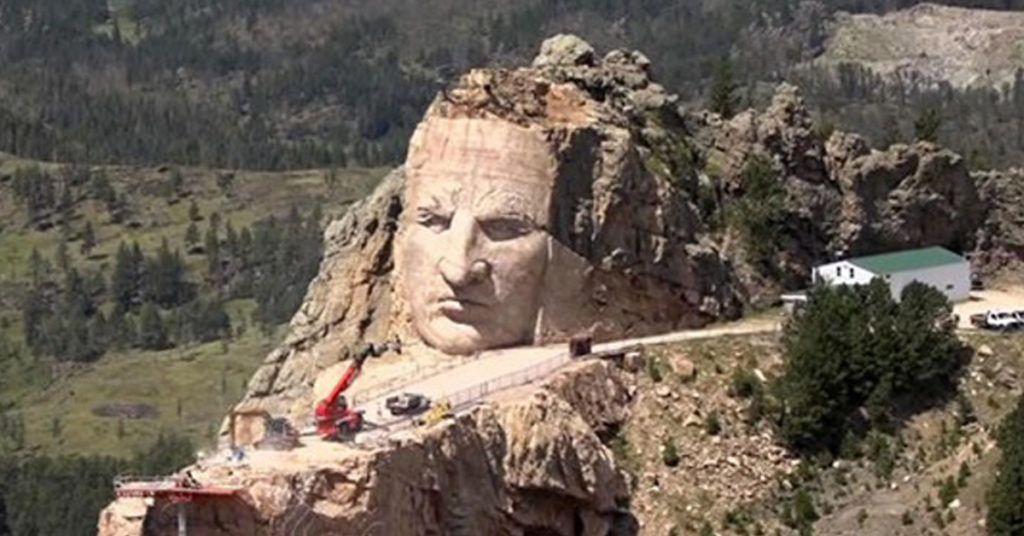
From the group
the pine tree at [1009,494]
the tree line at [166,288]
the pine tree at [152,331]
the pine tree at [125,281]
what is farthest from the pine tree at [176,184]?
the pine tree at [1009,494]

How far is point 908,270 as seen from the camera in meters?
60.8

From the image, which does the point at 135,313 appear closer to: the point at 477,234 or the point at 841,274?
the point at 841,274

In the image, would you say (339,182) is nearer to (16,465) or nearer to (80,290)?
(80,290)

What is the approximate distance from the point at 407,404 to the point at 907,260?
60.5ft

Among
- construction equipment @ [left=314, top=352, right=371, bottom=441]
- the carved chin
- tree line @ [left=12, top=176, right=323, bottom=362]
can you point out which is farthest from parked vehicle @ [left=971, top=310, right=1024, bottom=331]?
tree line @ [left=12, top=176, right=323, bottom=362]

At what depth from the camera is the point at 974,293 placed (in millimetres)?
63875

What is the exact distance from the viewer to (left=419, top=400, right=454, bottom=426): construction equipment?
45.6m

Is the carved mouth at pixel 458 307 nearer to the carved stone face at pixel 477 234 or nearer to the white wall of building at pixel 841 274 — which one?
the carved stone face at pixel 477 234

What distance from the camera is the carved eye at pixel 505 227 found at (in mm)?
52469

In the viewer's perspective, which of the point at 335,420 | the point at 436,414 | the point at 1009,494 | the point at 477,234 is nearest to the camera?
the point at 335,420

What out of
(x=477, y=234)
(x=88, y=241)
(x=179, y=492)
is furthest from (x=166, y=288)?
(x=179, y=492)

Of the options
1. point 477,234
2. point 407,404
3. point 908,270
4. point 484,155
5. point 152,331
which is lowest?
point 152,331

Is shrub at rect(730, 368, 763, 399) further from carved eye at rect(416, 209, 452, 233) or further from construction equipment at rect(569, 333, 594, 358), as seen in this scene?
carved eye at rect(416, 209, 452, 233)

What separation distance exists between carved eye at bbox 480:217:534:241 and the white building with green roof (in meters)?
9.47
